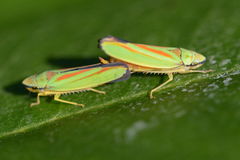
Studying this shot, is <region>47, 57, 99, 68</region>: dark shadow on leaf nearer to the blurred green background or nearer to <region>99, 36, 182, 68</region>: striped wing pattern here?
the blurred green background

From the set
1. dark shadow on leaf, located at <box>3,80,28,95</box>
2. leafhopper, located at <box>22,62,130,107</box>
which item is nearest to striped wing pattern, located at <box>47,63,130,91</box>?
leafhopper, located at <box>22,62,130,107</box>

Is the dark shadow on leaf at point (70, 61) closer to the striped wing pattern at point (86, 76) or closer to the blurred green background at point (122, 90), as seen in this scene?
the blurred green background at point (122, 90)

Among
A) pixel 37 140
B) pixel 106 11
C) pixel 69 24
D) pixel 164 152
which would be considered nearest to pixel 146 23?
pixel 106 11

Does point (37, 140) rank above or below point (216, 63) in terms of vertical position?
below

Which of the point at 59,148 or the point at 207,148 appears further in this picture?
the point at 59,148

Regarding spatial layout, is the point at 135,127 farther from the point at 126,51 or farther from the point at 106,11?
the point at 106,11

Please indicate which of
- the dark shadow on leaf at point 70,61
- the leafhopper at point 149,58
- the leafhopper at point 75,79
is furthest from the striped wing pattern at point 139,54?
the dark shadow on leaf at point 70,61
